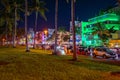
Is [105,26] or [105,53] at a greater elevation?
[105,26]

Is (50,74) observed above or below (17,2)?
below

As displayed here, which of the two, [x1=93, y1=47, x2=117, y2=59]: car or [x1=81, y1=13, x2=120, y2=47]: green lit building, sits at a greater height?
[x1=81, y1=13, x2=120, y2=47]: green lit building

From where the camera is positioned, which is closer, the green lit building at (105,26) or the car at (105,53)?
the car at (105,53)

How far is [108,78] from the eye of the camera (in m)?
15.0

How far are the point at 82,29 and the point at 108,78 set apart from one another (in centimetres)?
12729

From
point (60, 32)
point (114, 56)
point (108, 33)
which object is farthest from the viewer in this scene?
point (60, 32)

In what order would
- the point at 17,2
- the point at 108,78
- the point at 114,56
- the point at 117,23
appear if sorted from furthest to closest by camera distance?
the point at 117,23 → the point at 17,2 → the point at 114,56 → the point at 108,78

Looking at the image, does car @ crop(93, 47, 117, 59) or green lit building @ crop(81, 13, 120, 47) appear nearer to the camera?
car @ crop(93, 47, 117, 59)

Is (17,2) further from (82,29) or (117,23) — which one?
(82,29)

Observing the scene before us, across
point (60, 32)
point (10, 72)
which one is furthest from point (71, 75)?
point (60, 32)

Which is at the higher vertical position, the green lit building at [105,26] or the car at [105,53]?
the green lit building at [105,26]

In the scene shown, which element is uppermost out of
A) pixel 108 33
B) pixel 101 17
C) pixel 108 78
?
pixel 101 17

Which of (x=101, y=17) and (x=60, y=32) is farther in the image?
(x=60, y=32)

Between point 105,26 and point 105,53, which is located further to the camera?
point 105,26
